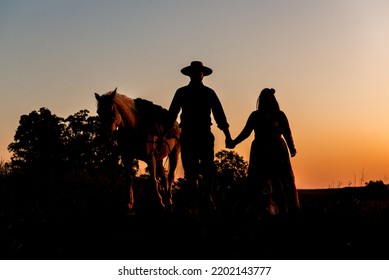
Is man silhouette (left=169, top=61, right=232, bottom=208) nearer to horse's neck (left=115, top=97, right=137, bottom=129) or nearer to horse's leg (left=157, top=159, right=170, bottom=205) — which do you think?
horse's neck (left=115, top=97, right=137, bottom=129)

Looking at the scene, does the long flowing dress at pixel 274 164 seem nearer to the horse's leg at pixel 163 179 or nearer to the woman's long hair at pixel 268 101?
the woman's long hair at pixel 268 101

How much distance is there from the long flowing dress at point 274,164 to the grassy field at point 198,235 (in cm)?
50

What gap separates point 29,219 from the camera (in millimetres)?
10023

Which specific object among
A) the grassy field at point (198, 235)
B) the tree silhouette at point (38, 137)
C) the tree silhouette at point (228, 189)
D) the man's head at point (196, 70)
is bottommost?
the grassy field at point (198, 235)

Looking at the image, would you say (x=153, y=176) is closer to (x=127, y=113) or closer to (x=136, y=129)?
(x=136, y=129)

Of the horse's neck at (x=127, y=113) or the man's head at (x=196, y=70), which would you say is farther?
the horse's neck at (x=127, y=113)

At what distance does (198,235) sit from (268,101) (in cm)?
332

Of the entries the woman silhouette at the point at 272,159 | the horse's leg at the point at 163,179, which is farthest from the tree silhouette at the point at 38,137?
the woman silhouette at the point at 272,159

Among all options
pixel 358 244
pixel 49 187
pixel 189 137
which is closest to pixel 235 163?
pixel 49 187

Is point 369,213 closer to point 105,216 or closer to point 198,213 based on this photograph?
point 198,213

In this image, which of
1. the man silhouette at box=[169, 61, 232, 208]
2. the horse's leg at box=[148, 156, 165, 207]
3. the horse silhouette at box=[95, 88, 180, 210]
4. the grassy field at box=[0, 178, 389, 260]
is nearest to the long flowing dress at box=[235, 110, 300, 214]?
the grassy field at box=[0, 178, 389, 260]

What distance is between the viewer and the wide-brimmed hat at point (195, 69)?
34.9ft

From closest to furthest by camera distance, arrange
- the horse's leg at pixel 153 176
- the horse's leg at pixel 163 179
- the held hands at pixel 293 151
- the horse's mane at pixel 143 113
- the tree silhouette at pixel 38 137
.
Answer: the held hands at pixel 293 151, the horse's mane at pixel 143 113, the horse's leg at pixel 153 176, the horse's leg at pixel 163 179, the tree silhouette at pixel 38 137

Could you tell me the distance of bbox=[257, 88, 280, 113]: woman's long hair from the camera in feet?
32.7
